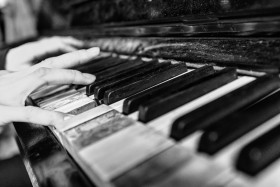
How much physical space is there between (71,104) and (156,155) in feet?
1.93

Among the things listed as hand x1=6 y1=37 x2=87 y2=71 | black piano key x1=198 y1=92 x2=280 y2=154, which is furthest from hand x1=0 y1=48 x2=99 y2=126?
hand x1=6 y1=37 x2=87 y2=71

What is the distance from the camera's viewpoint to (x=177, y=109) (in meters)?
0.76

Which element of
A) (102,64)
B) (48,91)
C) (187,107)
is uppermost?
(187,107)

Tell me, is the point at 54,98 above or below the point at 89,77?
below

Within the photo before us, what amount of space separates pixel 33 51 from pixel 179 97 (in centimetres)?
148

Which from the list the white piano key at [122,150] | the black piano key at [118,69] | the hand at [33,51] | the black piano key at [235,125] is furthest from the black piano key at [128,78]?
the hand at [33,51]

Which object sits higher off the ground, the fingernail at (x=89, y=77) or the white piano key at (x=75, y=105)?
the fingernail at (x=89, y=77)

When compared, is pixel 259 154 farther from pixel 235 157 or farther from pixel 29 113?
pixel 29 113

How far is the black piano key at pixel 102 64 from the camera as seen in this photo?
145 centimetres

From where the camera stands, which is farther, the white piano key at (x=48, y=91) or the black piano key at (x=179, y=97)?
the white piano key at (x=48, y=91)

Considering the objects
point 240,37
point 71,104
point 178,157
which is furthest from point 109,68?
point 178,157

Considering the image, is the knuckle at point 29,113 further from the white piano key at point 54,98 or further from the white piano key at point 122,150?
the white piano key at point 122,150

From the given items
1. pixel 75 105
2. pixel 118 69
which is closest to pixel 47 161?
pixel 75 105

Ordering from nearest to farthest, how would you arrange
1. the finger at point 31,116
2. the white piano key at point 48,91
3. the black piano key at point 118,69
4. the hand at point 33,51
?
the finger at point 31,116
the black piano key at point 118,69
the white piano key at point 48,91
the hand at point 33,51
